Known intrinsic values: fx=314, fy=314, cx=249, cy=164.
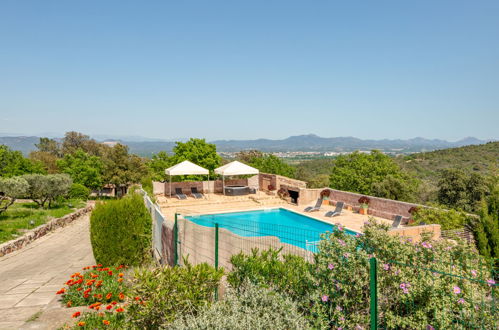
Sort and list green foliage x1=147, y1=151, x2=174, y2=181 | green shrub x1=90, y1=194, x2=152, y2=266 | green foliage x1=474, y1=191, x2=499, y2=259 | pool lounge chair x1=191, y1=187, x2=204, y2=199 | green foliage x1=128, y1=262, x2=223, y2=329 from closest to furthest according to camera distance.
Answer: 1. green foliage x1=128, y1=262, x2=223, y2=329
2. green foliage x1=474, y1=191, x2=499, y2=259
3. green shrub x1=90, y1=194, x2=152, y2=266
4. pool lounge chair x1=191, y1=187, x2=204, y2=199
5. green foliage x1=147, y1=151, x2=174, y2=181

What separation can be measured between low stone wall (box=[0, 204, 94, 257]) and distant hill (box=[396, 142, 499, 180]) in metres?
35.7

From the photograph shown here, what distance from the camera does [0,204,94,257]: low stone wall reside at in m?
11.4

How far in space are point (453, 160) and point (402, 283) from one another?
4648 centimetres

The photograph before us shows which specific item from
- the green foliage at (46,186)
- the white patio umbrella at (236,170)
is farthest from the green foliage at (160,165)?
the white patio umbrella at (236,170)

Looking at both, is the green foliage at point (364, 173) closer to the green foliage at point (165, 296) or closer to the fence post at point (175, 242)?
the fence post at point (175, 242)

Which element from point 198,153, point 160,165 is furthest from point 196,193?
point 160,165

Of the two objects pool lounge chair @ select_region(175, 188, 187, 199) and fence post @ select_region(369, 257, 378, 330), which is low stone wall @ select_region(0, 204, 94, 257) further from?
fence post @ select_region(369, 257, 378, 330)

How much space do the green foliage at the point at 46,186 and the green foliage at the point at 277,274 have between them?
1760 cm

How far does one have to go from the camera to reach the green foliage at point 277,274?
389 centimetres

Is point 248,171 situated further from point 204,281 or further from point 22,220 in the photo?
point 204,281

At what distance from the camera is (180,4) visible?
27.1 m

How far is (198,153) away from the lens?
26703mm

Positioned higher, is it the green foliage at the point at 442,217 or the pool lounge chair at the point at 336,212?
Result: the green foliage at the point at 442,217

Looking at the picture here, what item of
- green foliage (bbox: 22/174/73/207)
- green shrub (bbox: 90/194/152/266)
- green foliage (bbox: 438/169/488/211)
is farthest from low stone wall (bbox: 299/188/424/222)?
green foliage (bbox: 22/174/73/207)
